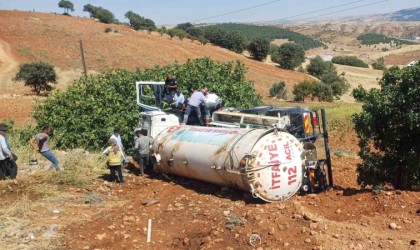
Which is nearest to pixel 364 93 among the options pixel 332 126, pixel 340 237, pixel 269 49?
pixel 340 237

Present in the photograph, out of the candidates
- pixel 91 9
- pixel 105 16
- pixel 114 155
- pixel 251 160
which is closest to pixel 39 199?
pixel 114 155

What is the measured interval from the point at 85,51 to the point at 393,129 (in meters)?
59.1

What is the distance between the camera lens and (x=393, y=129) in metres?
9.30

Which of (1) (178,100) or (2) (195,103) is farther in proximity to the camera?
(1) (178,100)

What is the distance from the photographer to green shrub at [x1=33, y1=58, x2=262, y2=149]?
16281 mm

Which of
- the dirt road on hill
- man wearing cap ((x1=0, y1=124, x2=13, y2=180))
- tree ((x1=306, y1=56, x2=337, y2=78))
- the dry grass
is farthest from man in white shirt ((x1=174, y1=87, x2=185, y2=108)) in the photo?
tree ((x1=306, y1=56, x2=337, y2=78))

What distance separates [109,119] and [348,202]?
9.91 metres

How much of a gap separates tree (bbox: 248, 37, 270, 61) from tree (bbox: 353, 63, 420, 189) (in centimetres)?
6959

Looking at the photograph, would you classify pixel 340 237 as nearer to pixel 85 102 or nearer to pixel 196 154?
pixel 196 154

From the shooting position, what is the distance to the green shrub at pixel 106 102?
16281mm

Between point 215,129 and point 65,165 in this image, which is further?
point 65,165

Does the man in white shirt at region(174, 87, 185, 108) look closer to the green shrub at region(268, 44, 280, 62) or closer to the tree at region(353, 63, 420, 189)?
the tree at region(353, 63, 420, 189)

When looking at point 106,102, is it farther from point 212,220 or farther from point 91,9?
point 91,9

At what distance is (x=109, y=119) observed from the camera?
53.3ft
